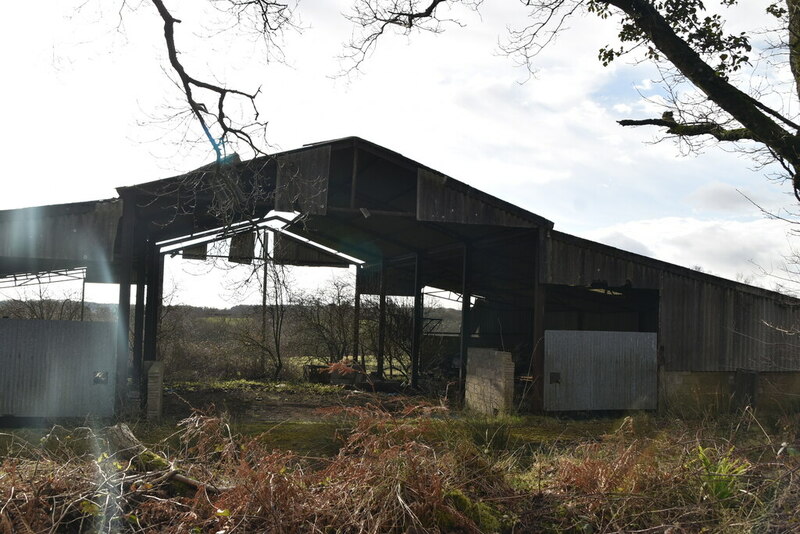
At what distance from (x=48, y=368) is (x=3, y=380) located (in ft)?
2.44

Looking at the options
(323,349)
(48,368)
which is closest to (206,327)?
(323,349)

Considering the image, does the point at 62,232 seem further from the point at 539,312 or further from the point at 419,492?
the point at 539,312

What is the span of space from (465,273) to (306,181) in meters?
6.23

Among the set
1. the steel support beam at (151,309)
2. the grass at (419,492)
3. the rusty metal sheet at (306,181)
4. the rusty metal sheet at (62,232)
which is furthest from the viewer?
the steel support beam at (151,309)

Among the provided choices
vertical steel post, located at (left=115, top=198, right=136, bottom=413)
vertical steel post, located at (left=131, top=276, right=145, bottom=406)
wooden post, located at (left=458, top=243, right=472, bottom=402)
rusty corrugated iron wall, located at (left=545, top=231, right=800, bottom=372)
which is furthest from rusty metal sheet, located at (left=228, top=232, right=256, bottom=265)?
wooden post, located at (left=458, top=243, right=472, bottom=402)

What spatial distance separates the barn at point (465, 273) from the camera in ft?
38.6

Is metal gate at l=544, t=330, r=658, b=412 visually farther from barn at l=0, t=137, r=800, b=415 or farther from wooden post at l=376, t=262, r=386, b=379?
wooden post at l=376, t=262, r=386, b=379

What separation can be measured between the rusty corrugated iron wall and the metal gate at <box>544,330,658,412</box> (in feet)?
1.78

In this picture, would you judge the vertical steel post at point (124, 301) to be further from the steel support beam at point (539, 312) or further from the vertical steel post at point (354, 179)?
the steel support beam at point (539, 312)

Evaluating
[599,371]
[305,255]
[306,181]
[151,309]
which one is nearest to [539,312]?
[599,371]

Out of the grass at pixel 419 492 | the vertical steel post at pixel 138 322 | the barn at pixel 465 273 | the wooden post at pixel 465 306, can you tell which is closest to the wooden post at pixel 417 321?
the barn at pixel 465 273

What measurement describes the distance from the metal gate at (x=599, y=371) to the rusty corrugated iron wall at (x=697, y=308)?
54cm

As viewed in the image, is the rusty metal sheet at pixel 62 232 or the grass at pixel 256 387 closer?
the rusty metal sheet at pixel 62 232

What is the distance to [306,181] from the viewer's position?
12.5 meters
